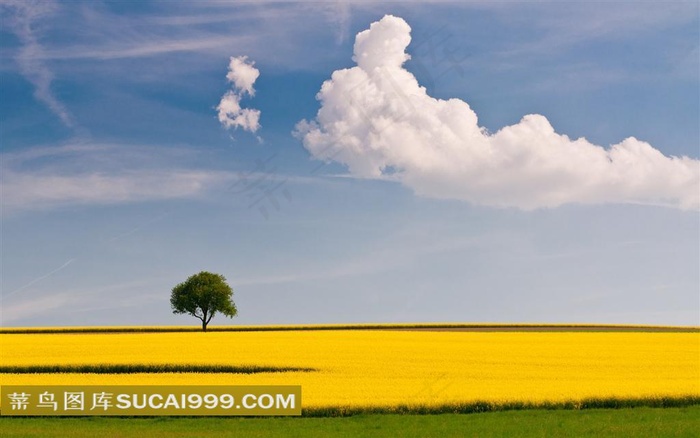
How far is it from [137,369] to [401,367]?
14.5 metres

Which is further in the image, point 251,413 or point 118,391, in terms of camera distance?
point 118,391

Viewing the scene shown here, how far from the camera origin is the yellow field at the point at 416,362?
29578mm

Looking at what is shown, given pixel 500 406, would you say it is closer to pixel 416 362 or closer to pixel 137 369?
A: pixel 416 362

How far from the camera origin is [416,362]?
41062mm

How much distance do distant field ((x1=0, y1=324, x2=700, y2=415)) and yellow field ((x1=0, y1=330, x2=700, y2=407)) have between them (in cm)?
7

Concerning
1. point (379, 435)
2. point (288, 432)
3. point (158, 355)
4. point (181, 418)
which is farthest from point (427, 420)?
point (158, 355)

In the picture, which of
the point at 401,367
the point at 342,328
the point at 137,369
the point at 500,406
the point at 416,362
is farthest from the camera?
the point at 342,328

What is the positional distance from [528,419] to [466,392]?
435 centimetres

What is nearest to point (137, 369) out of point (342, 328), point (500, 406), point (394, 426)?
point (394, 426)

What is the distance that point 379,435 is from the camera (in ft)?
73.3

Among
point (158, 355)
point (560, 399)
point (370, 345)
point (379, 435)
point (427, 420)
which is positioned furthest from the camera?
point (370, 345)

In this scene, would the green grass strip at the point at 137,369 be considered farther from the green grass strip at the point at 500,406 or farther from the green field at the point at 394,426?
the green field at the point at 394,426

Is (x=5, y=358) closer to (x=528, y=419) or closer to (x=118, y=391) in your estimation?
(x=118, y=391)

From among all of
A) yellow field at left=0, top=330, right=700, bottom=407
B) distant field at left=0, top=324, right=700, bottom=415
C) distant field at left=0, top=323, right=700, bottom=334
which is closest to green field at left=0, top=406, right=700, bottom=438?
distant field at left=0, top=324, right=700, bottom=415
